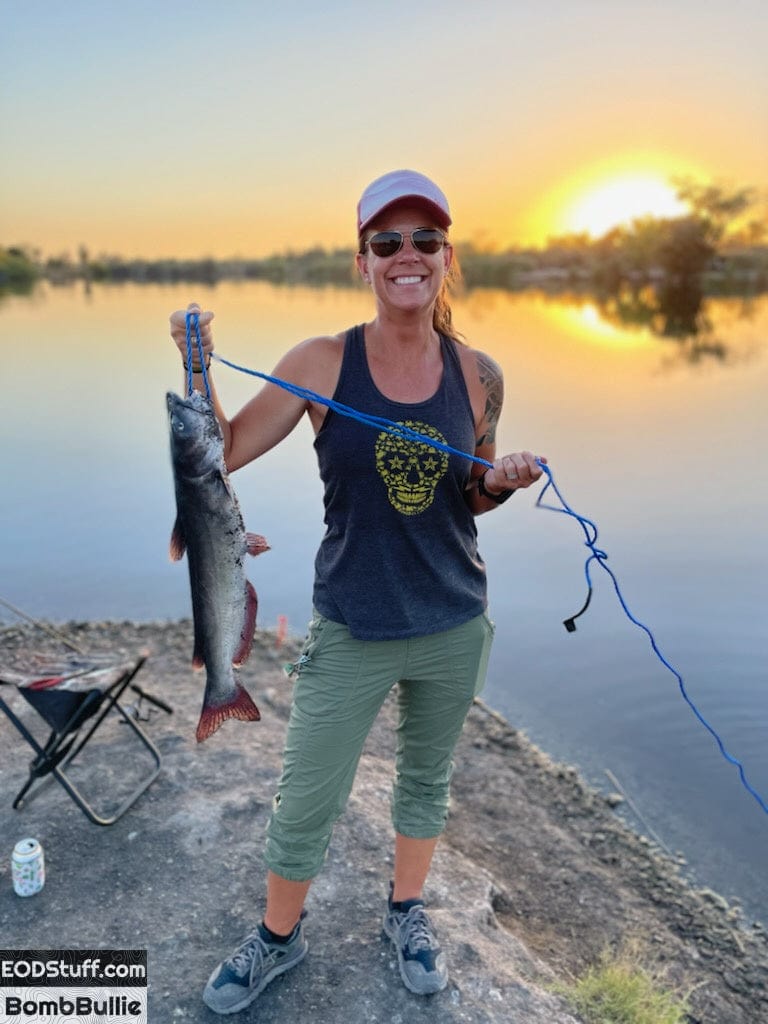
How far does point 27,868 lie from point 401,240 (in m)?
2.77

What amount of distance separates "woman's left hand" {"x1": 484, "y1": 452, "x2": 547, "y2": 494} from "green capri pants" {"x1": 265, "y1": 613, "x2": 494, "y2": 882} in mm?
504

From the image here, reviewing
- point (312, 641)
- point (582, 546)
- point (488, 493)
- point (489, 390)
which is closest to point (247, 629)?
point (312, 641)

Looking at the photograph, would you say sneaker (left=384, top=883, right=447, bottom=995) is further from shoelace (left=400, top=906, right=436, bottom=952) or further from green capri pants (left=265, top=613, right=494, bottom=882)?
green capri pants (left=265, top=613, right=494, bottom=882)

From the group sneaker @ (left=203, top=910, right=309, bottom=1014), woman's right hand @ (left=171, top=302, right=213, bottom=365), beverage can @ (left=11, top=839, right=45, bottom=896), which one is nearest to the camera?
woman's right hand @ (left=171, top=302, right=213, bottom=365)

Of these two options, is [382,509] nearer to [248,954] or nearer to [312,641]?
[312,641]

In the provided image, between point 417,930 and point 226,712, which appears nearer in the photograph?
point 226,712

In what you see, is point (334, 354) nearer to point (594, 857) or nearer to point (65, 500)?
point (594, 857)

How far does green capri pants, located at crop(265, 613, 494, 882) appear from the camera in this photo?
8.32 ft

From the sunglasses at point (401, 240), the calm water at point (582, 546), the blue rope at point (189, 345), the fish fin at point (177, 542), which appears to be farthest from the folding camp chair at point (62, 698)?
the calm water at point (582, 546)

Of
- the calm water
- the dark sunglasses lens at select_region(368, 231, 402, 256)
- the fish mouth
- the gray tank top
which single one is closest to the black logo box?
the gray tank top

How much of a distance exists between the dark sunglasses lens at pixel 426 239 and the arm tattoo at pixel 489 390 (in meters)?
0.41

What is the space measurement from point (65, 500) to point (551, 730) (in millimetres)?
8134

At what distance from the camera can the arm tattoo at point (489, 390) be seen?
8.84 feet

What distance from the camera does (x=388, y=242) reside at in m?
2.45
